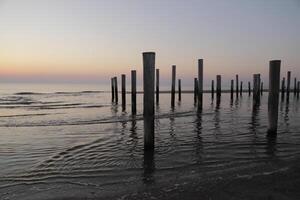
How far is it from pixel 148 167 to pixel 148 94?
7.15 feet

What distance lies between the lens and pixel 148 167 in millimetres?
7027

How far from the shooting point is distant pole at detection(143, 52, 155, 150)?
8484 mm

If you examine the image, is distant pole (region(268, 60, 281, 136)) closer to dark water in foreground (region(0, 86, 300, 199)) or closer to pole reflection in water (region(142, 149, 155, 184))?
dark water in foreground (region(0, 86, 300, 199))

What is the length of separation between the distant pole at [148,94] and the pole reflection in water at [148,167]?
326mm

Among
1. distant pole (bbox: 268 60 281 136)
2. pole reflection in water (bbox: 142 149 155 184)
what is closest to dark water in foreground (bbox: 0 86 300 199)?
pole reflection in water (bbox: 142 149 155 184)

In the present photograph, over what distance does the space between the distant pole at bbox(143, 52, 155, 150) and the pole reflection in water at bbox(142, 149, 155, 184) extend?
0.33 m

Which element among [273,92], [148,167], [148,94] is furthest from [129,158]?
[273,92]

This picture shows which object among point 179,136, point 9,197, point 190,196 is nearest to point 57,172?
point 9,197

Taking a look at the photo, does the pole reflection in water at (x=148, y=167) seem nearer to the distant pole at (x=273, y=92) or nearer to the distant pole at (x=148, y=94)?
the distant pole at (x=148, y=94)

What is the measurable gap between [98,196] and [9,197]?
4.48 ft

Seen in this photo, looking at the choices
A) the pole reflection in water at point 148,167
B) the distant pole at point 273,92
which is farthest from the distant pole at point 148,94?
the distant pole at point 273,92

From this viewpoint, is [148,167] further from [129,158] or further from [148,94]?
[148,94]

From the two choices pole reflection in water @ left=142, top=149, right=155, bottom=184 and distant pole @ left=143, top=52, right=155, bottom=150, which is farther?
distant pole @ left=143, top=52, right=155, bottom=150

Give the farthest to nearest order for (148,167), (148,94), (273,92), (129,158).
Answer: (273,92) → (148,94) → (129,158) → (148,167)
